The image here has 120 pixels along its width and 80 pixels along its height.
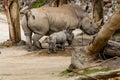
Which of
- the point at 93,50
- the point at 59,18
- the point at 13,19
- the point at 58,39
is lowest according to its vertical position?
the point at 58,39

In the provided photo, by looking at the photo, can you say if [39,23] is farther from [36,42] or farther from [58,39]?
[58,39]

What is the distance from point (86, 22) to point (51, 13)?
158 centimetres

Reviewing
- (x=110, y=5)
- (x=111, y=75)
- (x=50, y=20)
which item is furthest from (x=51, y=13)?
(x=111, y=75)

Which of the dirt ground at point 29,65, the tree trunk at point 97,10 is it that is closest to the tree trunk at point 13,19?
the dirt ground at point 29,65

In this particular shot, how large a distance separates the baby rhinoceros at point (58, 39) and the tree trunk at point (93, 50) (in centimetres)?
533

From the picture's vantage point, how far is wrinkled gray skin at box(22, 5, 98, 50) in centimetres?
1759

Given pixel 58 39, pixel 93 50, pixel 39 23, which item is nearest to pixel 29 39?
pixel 39 23

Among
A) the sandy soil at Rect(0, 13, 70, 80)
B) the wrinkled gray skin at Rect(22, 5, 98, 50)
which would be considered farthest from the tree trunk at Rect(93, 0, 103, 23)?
the sandy soil at Rect(0, 13, 70, 80)

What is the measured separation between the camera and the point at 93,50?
1022cm

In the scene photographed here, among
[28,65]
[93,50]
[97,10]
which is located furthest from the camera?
[97,10]

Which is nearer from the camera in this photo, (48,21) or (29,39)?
(48,21)

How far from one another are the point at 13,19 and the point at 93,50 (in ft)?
33.0

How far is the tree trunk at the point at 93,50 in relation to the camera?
9406 millimetres

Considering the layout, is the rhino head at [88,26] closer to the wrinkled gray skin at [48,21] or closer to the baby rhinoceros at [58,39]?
the wrinkled gray skin at [48,21]
